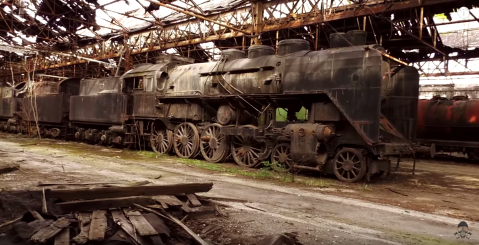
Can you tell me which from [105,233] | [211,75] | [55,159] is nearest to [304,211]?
[105,233]

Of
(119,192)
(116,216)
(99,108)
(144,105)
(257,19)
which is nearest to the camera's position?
(116,216)

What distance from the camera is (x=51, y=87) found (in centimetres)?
1928

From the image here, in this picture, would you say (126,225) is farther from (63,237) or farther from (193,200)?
(193,200)

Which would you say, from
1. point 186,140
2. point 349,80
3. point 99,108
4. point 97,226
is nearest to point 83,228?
point 97,226

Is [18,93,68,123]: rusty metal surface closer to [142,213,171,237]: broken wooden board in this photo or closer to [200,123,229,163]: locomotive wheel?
[200,123,229,163]: locomotive wheel

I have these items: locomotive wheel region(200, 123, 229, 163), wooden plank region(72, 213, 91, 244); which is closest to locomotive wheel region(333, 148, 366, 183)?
locomotive wheel region(200, 123, 229, 163)

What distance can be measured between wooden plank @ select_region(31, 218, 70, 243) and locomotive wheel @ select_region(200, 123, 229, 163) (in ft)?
24.4

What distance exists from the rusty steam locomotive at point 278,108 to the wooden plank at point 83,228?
18.9 feet

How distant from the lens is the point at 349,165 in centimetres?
889

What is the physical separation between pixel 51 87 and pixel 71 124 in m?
2.78

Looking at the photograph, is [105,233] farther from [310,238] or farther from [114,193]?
[310,238]

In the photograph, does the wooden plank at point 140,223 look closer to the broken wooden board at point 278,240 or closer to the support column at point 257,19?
the broken wooden board at point 278,240

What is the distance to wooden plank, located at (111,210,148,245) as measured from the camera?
3963 mm

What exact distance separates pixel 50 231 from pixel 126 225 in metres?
0.78
